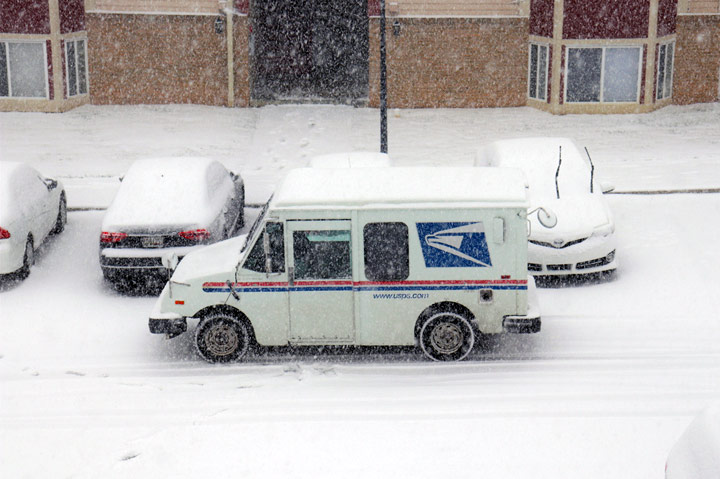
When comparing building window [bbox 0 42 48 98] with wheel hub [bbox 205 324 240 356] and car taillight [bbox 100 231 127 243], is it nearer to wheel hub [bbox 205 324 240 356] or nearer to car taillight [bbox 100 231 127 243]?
car taillight [bbox 100 231 127 243]

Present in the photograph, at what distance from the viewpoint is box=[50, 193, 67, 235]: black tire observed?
54.0 feet

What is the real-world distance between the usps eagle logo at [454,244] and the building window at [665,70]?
18.7m

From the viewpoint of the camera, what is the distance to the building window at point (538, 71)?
28.1 m

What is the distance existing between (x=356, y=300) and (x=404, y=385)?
3.56 feet

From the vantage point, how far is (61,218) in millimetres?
16672

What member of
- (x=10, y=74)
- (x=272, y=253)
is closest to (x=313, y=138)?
(x=10, y=74)

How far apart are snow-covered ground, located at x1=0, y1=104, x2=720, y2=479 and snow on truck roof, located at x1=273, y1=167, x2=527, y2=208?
177 centimetres

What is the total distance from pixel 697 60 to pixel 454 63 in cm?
681

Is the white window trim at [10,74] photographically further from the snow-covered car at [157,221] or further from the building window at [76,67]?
the snow-covered car at [157,221]

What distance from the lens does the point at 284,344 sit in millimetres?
11258

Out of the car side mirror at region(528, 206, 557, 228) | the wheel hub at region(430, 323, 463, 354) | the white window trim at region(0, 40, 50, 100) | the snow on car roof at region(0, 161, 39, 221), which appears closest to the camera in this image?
the wheel hub at region(430, 323, 463, 354)

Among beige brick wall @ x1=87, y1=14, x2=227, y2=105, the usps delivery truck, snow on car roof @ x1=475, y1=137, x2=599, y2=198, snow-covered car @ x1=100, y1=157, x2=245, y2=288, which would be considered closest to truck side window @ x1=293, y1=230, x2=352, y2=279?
the usps delivery truck

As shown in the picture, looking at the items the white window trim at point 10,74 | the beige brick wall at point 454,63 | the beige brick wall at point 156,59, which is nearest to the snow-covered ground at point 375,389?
the white window trim at point 10,74

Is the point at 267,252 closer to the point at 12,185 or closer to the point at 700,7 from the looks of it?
the point at 12,185
